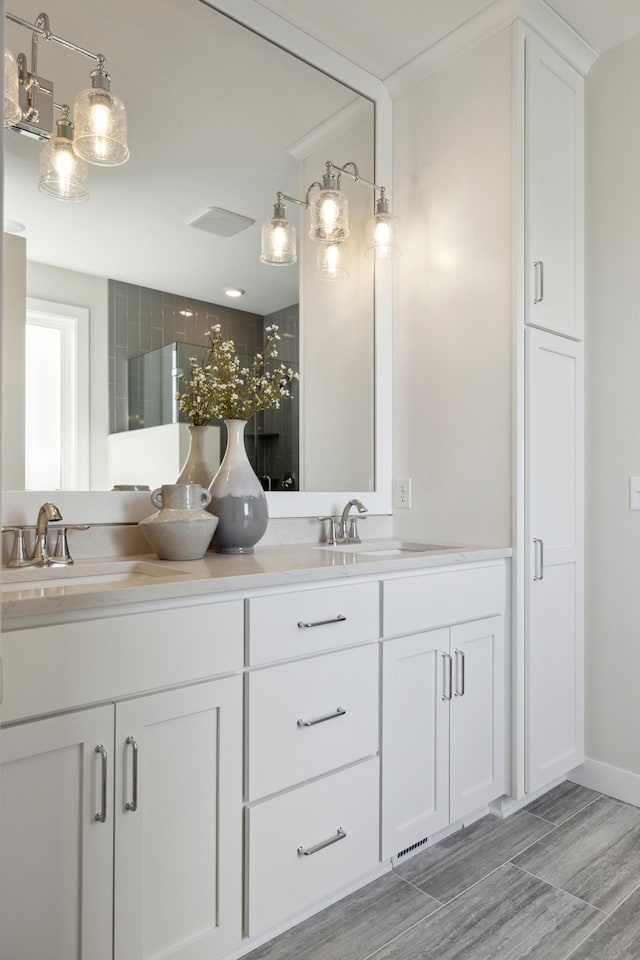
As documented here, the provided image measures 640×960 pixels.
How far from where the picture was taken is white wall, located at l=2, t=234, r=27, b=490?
1.61m

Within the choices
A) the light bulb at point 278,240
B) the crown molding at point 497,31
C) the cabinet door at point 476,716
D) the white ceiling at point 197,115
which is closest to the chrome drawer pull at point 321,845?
the cabinet door at point 476,716

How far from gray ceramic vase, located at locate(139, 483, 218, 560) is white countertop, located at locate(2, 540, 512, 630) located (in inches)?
1.3

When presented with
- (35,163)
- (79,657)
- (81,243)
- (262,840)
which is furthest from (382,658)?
(35,163)

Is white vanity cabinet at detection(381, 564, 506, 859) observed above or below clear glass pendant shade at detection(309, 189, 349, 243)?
below

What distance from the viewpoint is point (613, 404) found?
2.25 meters

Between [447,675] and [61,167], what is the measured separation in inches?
68.7

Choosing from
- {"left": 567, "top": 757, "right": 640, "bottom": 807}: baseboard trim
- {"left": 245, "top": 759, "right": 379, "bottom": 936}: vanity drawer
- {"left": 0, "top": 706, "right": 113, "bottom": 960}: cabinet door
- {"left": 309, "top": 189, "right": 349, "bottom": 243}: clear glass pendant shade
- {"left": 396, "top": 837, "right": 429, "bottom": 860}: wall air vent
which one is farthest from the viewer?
{"left": 309, "top": 189, "right": 349, "bottom": 243}: clear glass pendant shade

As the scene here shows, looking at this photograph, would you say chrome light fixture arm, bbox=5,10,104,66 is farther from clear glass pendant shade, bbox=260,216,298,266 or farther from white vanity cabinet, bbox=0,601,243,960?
white vanity cabinet, bbox=0,601,243,960

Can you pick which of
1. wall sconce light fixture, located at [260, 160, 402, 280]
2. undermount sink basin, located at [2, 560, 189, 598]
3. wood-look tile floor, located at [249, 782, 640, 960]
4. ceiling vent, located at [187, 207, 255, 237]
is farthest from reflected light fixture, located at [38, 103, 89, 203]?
wood-look tile floor, located at [249, 782, 640, 960]

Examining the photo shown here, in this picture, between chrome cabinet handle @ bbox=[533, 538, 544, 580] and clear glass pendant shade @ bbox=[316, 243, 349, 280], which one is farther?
clear glass pendant shade @ bbox=[316, 243, 349, 280]

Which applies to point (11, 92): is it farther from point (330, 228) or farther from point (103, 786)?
point (103, 786)

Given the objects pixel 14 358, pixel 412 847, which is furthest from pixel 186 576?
pixel 412 847

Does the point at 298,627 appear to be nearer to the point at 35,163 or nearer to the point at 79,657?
the point at 79,657

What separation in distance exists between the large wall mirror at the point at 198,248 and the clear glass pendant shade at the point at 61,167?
28 millimetres
